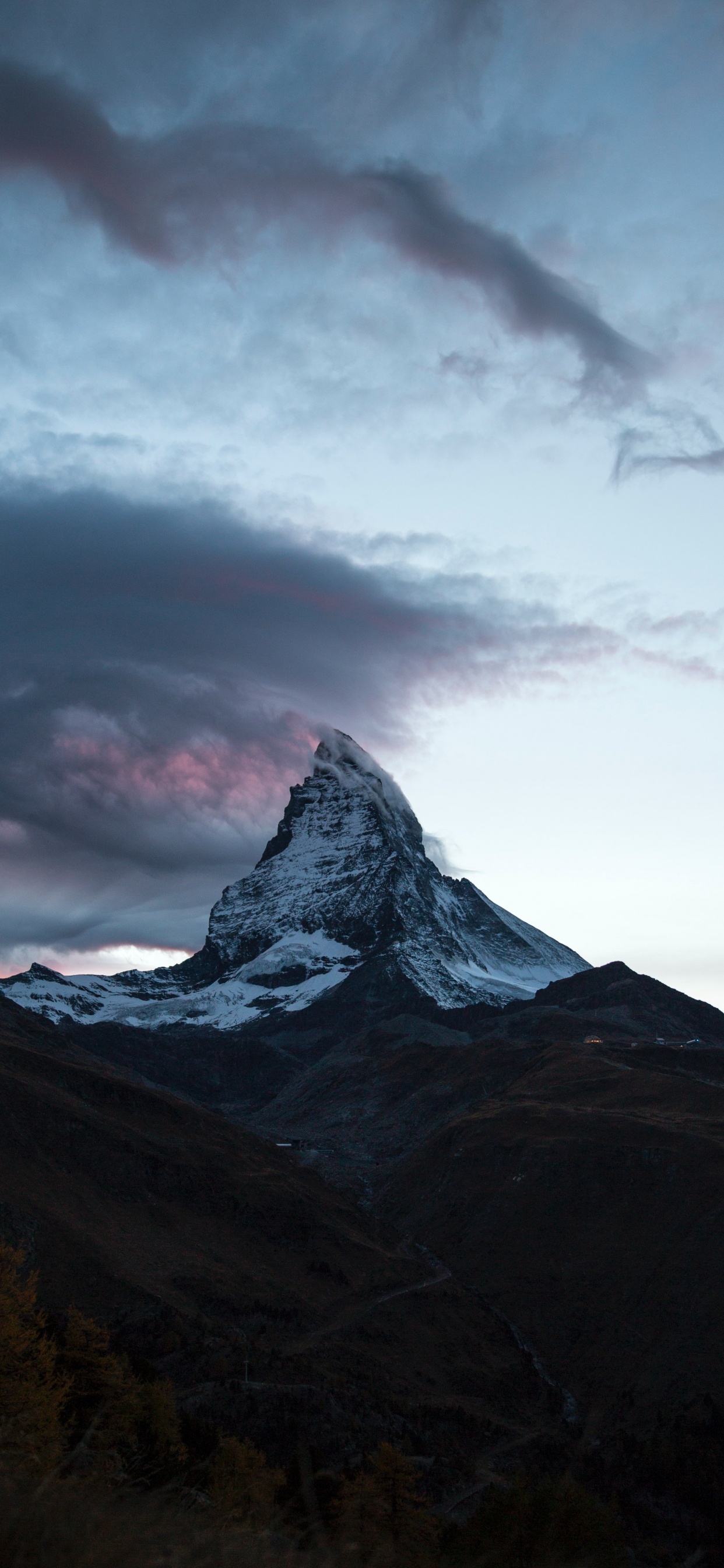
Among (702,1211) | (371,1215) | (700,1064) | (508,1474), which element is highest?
(700,1064)

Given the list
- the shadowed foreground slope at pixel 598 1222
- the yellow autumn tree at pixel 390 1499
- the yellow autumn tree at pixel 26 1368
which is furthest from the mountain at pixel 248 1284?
the yellow autumn tree at pixel 26 1368

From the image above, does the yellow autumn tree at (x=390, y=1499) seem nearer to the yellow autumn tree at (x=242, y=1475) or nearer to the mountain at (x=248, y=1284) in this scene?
the yellow autumn tree at (x=242, y=1475)

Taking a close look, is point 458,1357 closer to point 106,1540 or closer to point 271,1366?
point 271,1366

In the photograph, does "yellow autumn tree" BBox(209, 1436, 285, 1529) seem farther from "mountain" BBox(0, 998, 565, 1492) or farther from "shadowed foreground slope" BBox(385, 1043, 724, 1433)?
"shadowed foreground slope" BBox(385, 1043, 724, 1433)

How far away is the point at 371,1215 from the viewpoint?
13625 centimetres

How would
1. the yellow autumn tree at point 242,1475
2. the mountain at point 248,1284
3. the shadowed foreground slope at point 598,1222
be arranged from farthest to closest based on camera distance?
1. the shadowed foreground slope at point 598,1222
2. the mountain at point 248,1284
3. the yellow autumn tree at point 242,1475

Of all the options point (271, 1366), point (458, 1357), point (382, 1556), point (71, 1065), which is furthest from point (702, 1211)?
point (382, 1556)

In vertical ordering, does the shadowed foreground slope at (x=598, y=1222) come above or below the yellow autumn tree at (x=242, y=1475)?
above

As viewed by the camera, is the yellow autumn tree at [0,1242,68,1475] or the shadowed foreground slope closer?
the yellow autumn tree at [0,1242,68,1475]

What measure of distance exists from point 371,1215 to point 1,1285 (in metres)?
100

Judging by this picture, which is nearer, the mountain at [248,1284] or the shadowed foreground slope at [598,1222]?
the mountain at [248,1284]

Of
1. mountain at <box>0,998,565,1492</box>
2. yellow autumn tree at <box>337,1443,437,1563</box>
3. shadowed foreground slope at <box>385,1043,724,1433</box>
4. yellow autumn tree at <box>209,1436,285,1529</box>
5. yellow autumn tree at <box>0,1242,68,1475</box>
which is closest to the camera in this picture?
yellow autumn tree at <box>0,1242,68,1475</box>

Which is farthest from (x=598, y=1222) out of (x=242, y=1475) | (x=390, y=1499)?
(x=242, y=1475)

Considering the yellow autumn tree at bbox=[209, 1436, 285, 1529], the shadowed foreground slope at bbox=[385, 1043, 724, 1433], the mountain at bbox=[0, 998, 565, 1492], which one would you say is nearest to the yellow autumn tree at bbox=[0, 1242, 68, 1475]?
the yellow autumn tree at bbox=[209, 1436, 285, 1529]
